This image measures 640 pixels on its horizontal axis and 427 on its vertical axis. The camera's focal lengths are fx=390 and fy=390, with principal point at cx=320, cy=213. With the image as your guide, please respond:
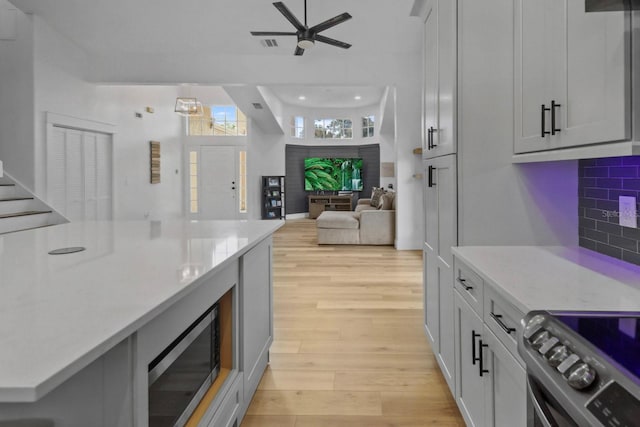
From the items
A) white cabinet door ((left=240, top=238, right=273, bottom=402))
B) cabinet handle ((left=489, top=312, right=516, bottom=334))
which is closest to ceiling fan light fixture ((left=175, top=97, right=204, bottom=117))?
white cabinet door ((left=240, top=238, right=273, bottom=402))

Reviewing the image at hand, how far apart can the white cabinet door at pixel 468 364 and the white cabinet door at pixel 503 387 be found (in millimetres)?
79

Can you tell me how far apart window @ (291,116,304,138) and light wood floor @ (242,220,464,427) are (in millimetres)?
7725

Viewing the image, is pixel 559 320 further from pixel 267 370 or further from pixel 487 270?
pixel 267 370

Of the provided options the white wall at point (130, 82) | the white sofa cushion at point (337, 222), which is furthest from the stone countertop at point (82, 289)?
the white sofa cushion at point (337, 222)

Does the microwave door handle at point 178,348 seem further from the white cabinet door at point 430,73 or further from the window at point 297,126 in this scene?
the window at point 297,126

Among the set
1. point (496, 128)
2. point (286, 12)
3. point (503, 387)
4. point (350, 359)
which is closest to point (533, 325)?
point (503, 387)

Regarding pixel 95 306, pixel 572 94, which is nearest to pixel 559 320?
pixel 572 94

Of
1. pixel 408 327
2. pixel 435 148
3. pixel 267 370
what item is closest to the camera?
pixel 435 148

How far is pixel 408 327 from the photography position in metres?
3.12

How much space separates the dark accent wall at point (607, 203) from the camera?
4.72 feet

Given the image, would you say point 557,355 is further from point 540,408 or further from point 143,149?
point 143,149

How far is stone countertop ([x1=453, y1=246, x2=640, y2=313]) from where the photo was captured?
41.2 inches

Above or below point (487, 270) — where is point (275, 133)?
above

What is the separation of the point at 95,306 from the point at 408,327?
266 cm
